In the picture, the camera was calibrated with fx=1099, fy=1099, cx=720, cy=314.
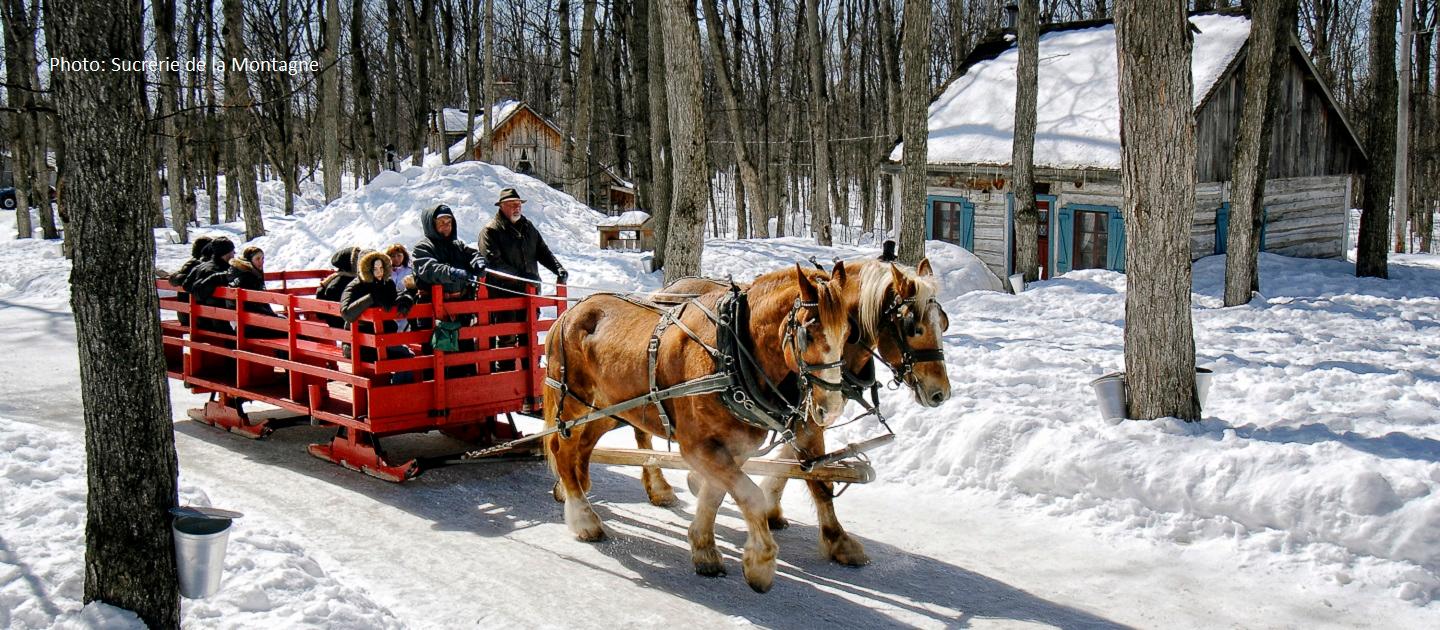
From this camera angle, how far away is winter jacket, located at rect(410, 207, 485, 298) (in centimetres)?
797

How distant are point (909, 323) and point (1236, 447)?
2.92m

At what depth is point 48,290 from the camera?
19719 millimetres

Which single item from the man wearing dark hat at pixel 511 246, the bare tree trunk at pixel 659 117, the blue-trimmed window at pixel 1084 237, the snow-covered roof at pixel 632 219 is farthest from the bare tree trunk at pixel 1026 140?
the man wearing dark hat at pixel 511 246

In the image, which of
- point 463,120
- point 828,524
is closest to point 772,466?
point 828,524

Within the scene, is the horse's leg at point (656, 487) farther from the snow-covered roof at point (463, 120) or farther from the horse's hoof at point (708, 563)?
the snow-covered roof at point (463, 120)

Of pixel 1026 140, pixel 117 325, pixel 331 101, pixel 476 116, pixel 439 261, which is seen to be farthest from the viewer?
pixel 476 116

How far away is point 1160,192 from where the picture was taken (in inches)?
298

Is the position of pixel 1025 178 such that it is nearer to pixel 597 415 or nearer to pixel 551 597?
pixel 597 415

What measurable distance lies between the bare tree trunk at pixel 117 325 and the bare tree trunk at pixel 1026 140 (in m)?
15.1

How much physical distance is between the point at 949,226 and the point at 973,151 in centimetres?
221

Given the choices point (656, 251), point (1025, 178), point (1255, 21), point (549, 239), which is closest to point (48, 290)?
point (549, 239)

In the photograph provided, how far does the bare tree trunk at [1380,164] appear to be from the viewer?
16.9 metres

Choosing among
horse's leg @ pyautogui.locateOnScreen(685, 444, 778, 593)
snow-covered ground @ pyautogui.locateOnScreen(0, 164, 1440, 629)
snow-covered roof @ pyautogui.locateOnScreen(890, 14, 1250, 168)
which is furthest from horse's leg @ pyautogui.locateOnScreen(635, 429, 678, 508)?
snow-covered roof @ pyautogui.locateOnScreen(890, 14, 1250, 168)

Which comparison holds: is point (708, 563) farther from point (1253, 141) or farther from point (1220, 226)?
point (1220, 226)
